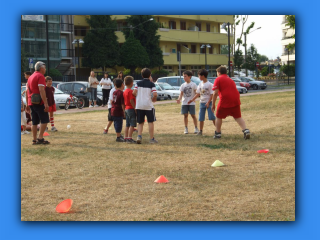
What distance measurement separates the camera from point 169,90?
2880 centimetres

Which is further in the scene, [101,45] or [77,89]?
[101,45]

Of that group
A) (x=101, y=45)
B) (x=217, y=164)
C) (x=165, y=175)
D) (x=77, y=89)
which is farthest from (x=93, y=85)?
(x=101, y=45)

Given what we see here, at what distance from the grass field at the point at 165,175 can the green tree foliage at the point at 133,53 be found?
3561 cm

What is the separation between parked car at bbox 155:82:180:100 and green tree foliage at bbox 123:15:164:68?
707 inches

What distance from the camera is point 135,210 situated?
4.91 metres

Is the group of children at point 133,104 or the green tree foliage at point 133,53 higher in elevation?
the green tree foliage at point 133,53

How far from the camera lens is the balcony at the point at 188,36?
158 ft

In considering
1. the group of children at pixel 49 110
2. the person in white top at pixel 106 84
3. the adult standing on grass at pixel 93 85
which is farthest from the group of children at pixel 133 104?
the adult standing on grass at pixel 93 85

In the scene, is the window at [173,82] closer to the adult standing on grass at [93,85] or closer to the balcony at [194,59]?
the adult standing on grass at [93,85]

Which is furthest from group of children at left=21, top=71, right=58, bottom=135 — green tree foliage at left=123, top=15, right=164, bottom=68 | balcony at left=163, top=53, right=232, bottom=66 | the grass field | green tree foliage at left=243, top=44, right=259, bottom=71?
green tree foliage at left=243, top=44, right=259, bottom=71

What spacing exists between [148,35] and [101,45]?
5.89 meters

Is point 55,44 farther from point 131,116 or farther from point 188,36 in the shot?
point 131,116

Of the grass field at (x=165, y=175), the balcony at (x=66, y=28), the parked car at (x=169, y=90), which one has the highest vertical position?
the balcony at (x=66, y=28)

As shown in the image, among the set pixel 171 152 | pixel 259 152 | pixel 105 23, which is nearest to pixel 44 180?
pixel 171 152
